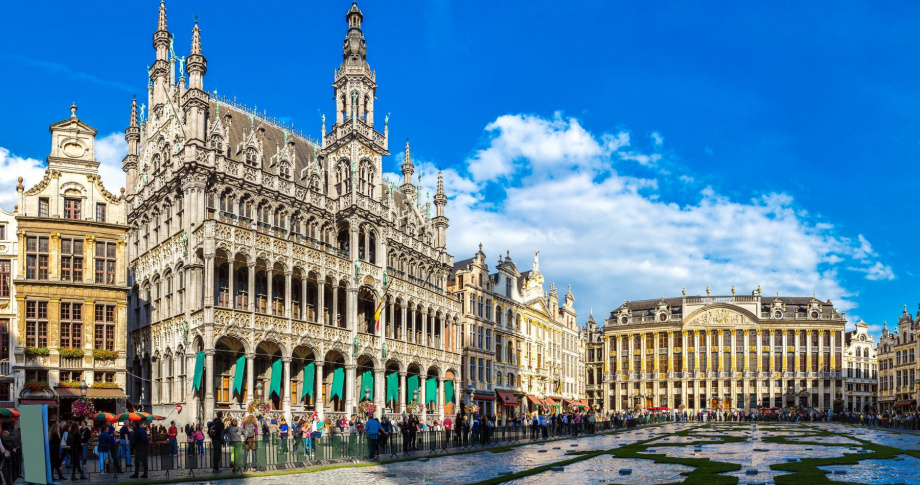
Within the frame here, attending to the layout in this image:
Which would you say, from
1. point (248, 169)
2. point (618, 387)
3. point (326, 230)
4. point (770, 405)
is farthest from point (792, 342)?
point (248, 169)

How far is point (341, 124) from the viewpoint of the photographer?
197 ft

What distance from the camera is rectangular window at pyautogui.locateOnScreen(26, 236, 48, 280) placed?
149 feet

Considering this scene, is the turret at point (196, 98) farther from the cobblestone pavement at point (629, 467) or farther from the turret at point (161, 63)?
the cobblestone pavement at point (629, 467)

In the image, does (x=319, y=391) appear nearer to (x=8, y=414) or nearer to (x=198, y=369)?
(x=198, y=369)

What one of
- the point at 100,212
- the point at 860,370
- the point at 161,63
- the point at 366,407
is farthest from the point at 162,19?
the point at 860,370

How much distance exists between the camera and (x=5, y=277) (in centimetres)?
4522

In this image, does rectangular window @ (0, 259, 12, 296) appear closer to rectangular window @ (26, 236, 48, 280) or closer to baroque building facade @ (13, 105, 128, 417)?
baroque building facade @ (13, 105, 128, 417)

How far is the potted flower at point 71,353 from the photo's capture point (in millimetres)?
45312

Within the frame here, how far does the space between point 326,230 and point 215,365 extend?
43.8 ft

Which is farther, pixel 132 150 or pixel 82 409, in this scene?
pixel 132 150

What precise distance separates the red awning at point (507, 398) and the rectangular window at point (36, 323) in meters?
46.4

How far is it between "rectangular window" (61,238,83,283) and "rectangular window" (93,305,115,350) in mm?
2060

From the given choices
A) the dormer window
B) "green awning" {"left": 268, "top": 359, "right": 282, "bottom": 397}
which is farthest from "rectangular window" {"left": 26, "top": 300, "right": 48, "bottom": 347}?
the dormer window

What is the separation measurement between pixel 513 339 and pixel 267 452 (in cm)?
6055
